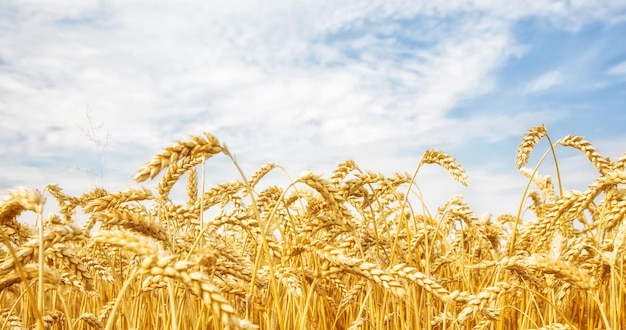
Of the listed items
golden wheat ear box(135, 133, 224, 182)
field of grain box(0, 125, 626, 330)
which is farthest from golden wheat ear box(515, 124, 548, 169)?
golden wheat ear box(135, 133, 224, 182)

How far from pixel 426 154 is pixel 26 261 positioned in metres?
2.15

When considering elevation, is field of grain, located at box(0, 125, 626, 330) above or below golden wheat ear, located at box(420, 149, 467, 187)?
below

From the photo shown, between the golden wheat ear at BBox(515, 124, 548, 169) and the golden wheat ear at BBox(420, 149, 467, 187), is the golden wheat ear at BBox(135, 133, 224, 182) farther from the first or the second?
the golden wheat ear at BBox(515, 124, 548, 169)

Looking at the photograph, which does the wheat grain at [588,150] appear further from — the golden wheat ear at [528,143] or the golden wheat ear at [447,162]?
the golden wheat ear at [447,162]

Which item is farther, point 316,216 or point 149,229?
point 316,216

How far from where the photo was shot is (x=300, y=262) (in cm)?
322

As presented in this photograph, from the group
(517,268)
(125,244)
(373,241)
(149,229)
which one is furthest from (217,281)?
(517,268)

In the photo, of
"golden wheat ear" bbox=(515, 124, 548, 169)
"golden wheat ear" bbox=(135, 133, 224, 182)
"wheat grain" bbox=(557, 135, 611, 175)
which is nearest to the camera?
"golden wheat ear" bbox=(135, 133, 224, 182)

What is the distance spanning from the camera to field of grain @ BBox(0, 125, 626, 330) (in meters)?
1.68

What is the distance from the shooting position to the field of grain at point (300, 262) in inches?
66.1

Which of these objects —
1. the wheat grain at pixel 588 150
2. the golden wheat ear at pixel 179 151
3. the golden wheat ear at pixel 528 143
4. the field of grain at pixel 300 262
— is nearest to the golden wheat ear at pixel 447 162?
the field of grain at pixel 300 262

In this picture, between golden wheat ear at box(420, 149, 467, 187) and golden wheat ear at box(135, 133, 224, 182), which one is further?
golden wheat ear at box(420, 149, 467, 187)

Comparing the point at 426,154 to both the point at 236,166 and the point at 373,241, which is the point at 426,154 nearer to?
the point at 373,241

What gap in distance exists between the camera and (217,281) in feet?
8.21
